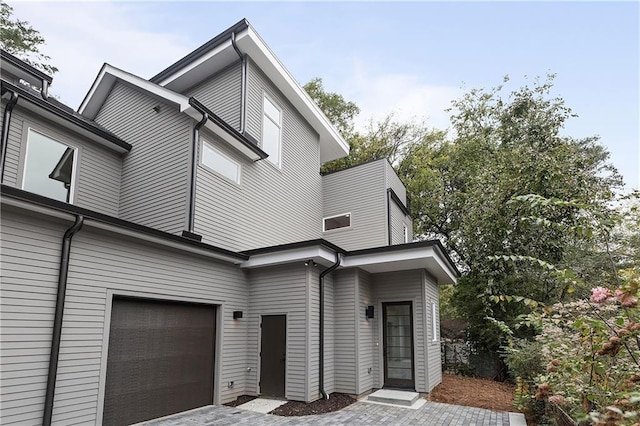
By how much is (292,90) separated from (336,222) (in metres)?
4.32

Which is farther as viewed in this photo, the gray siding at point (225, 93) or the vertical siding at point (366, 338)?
the gray siding at point (225, 93)

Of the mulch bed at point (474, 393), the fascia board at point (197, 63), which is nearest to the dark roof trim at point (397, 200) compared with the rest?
the mulch bed at point (474, 393)

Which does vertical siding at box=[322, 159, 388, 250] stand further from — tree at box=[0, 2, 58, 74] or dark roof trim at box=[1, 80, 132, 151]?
tree at box=[0, 2, 58, 74]

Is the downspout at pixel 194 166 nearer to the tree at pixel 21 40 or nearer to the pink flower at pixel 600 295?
the pink flower at pixel 600 295

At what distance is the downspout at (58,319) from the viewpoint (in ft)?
15.6

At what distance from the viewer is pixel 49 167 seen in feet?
26.1

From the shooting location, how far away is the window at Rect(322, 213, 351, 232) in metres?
12.3

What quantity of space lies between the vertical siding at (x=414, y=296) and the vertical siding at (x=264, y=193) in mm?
2998

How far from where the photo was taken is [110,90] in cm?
1087

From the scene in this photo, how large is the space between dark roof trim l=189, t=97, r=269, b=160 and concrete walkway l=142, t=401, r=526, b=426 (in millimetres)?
5597

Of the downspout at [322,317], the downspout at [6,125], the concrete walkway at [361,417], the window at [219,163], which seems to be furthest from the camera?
the window at [219,163]

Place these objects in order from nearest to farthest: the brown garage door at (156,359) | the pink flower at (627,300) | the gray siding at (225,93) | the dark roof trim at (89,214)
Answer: the pink flower at (627,300) < the dark roof trim at (89,214) < the brown garage door at (156,359) < the gray siding at (225,93)

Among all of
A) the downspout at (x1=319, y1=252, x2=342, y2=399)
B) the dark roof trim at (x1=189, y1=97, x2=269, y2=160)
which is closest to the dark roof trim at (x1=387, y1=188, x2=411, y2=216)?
the dark roof trim at (x1=189, y1=97, x2=269, y2=160)

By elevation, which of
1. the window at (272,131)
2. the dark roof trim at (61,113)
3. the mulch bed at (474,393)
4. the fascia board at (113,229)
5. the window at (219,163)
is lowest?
the mulch bed at (474,393)
